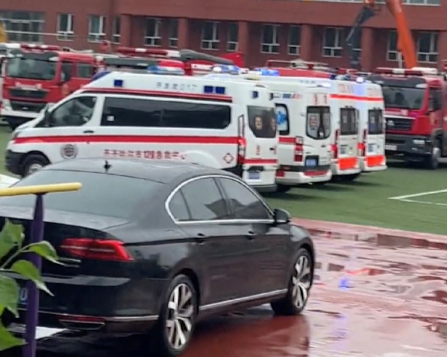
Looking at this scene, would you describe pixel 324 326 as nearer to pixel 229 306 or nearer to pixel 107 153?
pixel 229 306

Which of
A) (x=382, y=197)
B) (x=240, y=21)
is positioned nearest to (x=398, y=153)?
(x=382, y=197)

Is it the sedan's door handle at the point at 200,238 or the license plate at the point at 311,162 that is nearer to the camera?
the sedan's door handle at the point at 200,238

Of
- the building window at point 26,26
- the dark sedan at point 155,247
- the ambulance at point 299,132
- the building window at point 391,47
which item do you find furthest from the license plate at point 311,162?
the building window at point 26,26

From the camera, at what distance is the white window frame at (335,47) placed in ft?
247

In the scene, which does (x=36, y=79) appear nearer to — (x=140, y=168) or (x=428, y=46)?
(x=140, y=168)

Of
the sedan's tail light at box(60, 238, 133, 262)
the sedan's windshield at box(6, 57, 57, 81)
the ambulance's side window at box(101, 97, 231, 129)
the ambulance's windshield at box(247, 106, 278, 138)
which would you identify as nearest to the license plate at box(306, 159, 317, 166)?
the ambulance's windshield at box(247, 106, 278, 138)

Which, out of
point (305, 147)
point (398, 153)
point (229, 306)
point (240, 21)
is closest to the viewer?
point (229, 306)

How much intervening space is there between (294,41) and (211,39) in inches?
236

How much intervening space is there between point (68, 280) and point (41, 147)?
45.3ft

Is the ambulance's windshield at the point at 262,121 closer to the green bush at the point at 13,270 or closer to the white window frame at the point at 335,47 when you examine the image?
the green bush at the point at 13,270

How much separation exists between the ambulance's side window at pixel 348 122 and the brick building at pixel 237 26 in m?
43.9

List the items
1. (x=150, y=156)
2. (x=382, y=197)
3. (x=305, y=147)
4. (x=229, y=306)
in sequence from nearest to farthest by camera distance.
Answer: (x=229, y=306) → (x=150, y=156) → (x=305, y=147) → (x=382, y=197)

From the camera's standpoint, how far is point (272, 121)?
2208 centimetres

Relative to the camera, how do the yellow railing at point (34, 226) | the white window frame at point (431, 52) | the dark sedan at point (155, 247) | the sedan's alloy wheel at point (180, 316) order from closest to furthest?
1. the yellow railing at point (34, 226)
2. the dark sedan at point (155, 247)
3. the sedan's alloy wheel at point (180, 316)
4. the white window frame at point (431, 52)
